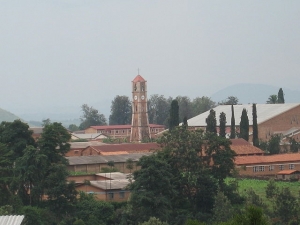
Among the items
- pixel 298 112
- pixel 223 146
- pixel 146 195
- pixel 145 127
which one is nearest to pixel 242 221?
pixel 146 195

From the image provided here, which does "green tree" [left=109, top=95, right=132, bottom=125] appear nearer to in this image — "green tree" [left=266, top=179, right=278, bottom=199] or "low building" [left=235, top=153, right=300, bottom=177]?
"low building" [left=235, top=153, right=300, bottom=177]

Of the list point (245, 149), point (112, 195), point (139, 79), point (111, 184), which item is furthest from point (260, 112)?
point (112, 195)

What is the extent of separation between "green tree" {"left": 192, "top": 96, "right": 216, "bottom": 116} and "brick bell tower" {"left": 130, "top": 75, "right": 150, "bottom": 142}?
1975cm

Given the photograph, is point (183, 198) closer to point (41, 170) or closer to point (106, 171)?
point (41, 170)

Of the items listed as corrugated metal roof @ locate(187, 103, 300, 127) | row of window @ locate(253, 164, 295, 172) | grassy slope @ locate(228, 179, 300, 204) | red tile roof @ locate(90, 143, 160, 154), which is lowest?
grassy slope @ locate(228, 179, 300, 204)

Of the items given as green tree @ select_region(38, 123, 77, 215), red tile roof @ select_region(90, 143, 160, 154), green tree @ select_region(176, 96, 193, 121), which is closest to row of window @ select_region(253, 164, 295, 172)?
red tile roof @ select_region(90, 143, 160, 154)

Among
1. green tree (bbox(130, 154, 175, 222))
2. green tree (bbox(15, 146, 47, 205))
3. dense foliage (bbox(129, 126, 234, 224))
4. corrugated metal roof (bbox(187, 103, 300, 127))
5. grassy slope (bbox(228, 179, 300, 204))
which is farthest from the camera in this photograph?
corrugated metal roof (bbox(187, 103, 300, 127))

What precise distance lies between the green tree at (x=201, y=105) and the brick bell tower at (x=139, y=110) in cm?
1975

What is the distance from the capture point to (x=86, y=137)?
8075 cm

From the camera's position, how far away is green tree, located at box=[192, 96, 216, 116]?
99.4 m

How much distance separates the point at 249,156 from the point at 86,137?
1316 inches

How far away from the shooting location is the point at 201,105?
101375 mm

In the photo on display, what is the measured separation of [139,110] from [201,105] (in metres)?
24.0

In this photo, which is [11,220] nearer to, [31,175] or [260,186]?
[31,175]
